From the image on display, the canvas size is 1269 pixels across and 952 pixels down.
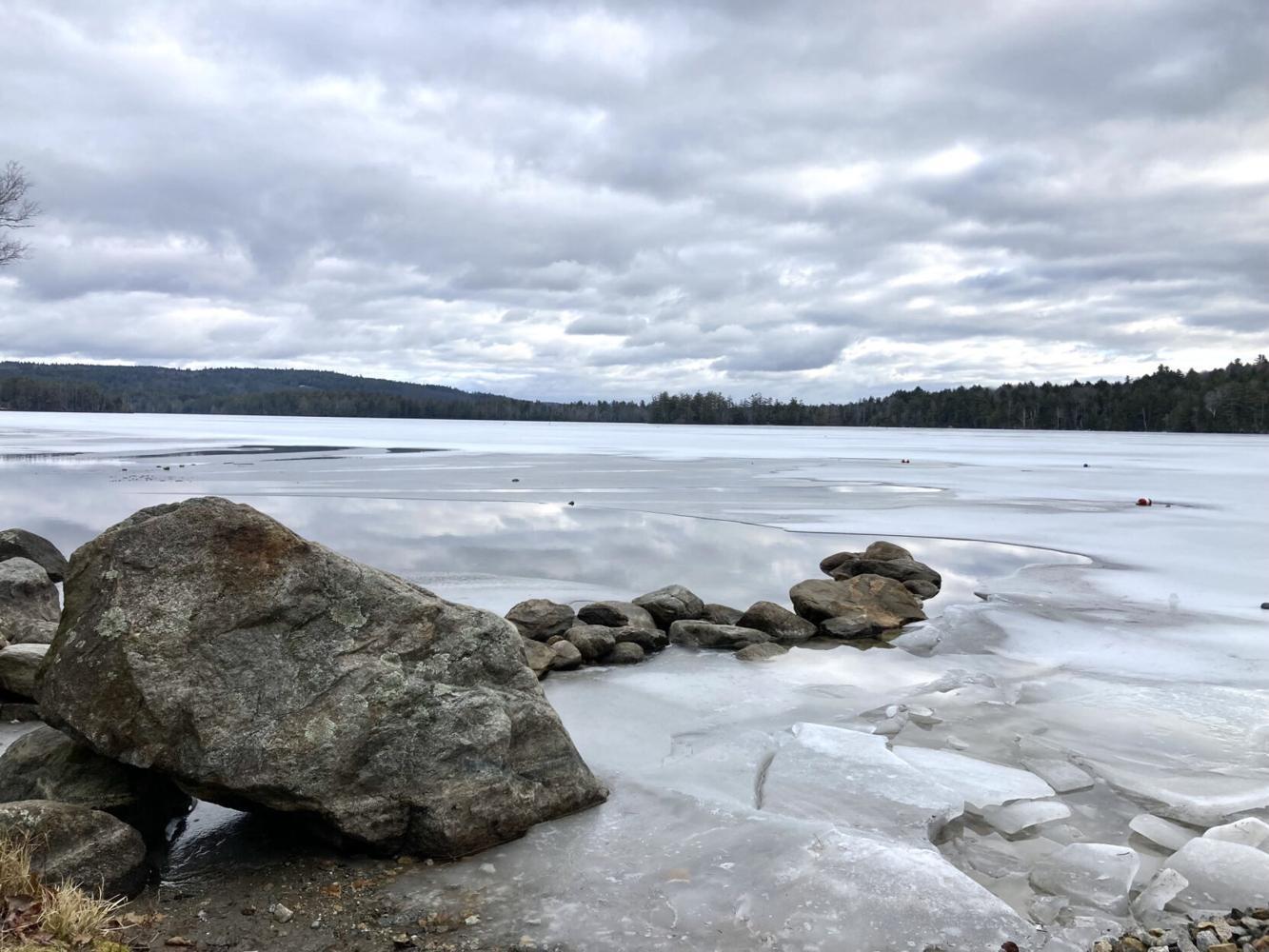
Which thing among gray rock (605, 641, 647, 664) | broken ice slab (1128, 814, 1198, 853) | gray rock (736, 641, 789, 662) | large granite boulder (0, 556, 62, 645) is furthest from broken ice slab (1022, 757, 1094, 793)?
large granite boulder (0, 556, 62, 645)

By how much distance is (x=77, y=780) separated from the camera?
4945 millimetres

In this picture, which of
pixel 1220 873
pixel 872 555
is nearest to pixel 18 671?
pixel 1220 873

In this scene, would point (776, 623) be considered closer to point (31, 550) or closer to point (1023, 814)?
point (1023, 814)

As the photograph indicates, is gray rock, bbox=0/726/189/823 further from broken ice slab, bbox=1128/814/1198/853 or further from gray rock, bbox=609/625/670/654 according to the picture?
broken ice slab, bbox=1128/814/1198/853

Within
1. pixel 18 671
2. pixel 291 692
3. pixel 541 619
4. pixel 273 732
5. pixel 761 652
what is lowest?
pixel 761 652

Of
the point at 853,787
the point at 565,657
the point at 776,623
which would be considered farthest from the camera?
the point at 776,623

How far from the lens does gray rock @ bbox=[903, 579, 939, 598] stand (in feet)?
40.7

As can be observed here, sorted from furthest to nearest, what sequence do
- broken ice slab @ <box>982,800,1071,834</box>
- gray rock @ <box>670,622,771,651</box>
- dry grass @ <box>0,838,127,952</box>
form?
gray rock @ <box>670,622,771,651</box> → broken ice slab @ <box>982,800,1071,834</box> → dry grass @ <box>0,838,127,952</box>

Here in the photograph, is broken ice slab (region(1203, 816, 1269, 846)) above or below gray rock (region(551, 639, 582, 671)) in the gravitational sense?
above

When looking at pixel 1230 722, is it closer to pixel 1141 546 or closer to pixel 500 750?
pixel 500 750

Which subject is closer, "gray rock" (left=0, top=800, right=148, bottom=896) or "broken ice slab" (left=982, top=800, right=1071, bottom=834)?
"gray rock" (left=0, top=800, right=148, bottom=896)

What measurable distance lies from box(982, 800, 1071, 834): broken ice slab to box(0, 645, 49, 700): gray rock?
6.62 metres

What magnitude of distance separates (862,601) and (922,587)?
1.98 meters

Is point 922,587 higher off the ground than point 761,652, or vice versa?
point 922,587
